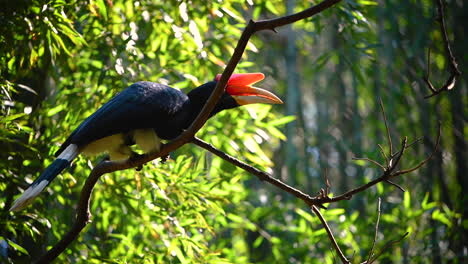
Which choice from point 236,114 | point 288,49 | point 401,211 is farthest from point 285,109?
point 236,114

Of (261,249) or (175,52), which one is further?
(261,249)

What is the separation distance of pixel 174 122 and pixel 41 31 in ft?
2.55

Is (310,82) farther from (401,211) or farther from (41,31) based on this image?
(41,31)

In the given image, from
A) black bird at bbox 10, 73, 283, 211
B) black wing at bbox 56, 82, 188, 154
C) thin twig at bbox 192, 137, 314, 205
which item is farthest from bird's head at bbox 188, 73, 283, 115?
thin twig at bbox 192, 137, 314, 205

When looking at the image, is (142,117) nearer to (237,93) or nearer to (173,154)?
(237,93)

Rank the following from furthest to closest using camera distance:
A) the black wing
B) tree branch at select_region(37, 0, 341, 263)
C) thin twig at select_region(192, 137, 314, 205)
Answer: the black wing < thin twig at select_region(192, 137, 314, 205) < tree branch at select_region(37, 0, 341, 263)

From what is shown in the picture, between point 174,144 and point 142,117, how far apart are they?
1.33ft

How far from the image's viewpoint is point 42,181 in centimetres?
222

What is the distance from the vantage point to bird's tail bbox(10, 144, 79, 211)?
7.16 ft

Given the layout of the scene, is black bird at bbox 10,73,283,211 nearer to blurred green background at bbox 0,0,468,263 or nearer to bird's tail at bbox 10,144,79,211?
bird's tail at bbox 10,144,79,211

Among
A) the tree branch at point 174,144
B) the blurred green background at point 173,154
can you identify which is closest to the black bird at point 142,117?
the tree branch at point 174,144

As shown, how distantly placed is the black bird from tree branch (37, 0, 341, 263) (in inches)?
5.8

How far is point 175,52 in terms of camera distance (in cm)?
371

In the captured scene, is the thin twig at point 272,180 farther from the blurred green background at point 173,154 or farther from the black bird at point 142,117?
the black bird at point 142,117
